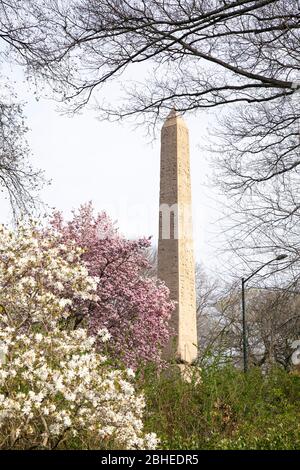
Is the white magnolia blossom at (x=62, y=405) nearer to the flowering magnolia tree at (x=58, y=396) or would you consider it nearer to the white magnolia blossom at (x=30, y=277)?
the flowering magnolia tree at (x=58, y=396)

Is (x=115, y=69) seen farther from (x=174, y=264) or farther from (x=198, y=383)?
(x=174, y=264)

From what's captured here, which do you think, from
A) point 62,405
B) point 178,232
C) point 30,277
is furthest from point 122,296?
point 62,405

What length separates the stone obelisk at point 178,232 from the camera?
18.0 metres

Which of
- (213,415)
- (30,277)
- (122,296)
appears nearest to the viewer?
(30,277)

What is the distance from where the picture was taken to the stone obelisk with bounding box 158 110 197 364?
18.0 m

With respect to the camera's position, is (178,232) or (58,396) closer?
(58,396)

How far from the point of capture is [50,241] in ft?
22.3

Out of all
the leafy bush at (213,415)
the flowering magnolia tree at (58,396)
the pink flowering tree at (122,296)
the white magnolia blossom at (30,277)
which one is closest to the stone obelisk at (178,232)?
the pink flowering tree at (122,296)

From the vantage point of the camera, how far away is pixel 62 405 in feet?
18.3

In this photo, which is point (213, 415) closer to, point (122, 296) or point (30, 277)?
point (30, 277)

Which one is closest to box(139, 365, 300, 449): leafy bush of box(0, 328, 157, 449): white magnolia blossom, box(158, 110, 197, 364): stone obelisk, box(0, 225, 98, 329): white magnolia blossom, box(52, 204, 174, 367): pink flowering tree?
box(0, 328, 157, 449): white magnolia blossom

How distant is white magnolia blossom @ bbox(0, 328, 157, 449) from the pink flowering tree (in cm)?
846

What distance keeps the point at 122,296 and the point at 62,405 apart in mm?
9411

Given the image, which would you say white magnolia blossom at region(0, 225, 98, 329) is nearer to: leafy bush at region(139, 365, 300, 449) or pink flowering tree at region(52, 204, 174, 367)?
leafy bush at region(139, 365, 300, 449)
